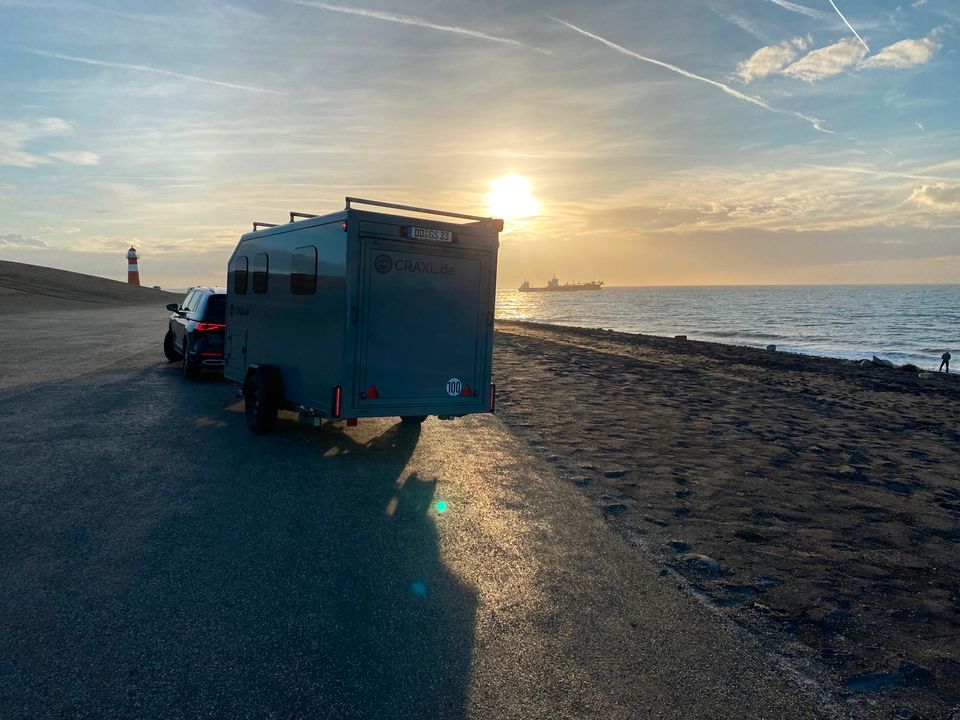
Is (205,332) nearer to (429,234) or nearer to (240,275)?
(240,275)

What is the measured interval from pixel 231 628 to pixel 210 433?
6054mm

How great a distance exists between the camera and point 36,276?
65.4 m

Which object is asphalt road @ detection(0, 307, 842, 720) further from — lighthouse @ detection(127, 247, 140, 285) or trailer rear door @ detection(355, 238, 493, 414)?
lighthouse @ detection(127, 247, 140, 285)

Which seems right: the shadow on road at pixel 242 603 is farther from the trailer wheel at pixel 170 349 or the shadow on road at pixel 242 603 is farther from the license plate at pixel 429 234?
the trailer wheel at pixel 170 349

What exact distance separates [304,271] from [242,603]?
5.10 metres

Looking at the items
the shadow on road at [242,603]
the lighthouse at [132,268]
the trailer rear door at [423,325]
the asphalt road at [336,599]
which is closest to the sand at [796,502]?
the asphalt road at [336,599]

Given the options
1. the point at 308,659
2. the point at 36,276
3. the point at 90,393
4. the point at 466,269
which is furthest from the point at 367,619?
the point at 36,276

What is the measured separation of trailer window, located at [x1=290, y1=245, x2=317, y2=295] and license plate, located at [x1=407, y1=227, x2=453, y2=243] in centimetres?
131

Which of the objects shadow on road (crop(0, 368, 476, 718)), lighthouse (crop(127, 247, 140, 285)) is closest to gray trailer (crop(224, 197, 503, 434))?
shadow on road (crop(0, 368, 476, 718))

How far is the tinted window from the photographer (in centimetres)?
1083

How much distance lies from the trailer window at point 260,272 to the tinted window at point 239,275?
0.51 meters

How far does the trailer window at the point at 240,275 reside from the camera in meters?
10.8

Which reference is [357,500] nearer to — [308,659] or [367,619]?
[367,619]

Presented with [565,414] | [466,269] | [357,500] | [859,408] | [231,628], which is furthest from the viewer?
[859,408]
